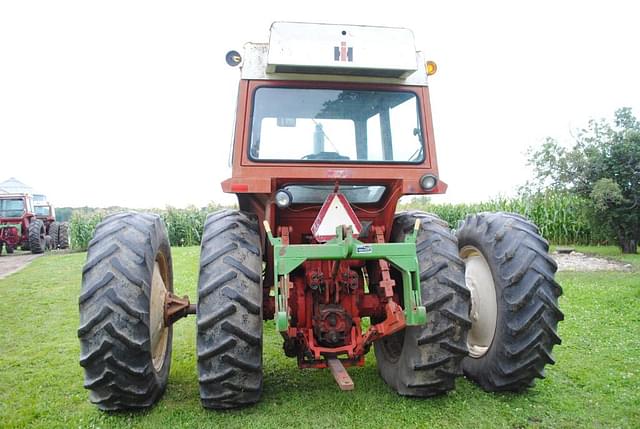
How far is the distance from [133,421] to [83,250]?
67.8ft

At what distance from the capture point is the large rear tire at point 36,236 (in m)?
19.2

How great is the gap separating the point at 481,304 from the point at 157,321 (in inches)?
99.6

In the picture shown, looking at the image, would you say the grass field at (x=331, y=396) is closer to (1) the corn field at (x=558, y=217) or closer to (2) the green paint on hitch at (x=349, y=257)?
(2) the green paint on hitch at (x=349, y=257)

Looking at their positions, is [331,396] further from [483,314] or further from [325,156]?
[325,156]

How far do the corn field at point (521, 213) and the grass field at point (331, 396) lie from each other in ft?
38.9

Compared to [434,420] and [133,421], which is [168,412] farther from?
[434,420]

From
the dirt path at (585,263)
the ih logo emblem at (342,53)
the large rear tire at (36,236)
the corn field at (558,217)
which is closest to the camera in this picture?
the ih logo emblem at (342,53)

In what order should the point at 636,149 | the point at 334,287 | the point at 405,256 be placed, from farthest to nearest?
the point at 636,149 → the point at 334,287 → the point at 405,256

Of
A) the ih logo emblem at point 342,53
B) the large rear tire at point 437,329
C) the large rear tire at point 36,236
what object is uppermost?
the ih logo emblem at point 342,53

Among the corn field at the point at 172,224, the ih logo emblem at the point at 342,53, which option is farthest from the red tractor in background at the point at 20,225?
the ih logo emblem at the point at 342,53

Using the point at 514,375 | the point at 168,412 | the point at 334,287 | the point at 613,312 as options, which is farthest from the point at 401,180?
the point at 613,312

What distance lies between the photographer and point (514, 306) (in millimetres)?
3799

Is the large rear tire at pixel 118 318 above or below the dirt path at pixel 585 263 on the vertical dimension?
above

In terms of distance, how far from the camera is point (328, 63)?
12.0 ft
